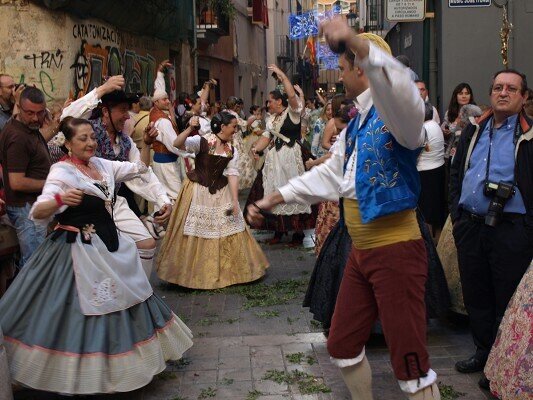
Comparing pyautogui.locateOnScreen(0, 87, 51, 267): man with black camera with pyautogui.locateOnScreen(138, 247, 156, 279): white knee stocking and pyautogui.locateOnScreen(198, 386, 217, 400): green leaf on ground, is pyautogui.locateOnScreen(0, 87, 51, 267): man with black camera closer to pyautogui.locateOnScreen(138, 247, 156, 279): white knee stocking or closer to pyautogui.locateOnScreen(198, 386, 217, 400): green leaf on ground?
pyautogui.locateOnScreen(138, 247, 156, 279): white knee stocking

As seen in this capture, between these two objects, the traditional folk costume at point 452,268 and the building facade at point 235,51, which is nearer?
the traditional folk costume at point 452,268

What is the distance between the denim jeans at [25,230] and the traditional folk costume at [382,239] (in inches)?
107

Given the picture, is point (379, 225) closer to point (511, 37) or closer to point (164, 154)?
point (164, 154)

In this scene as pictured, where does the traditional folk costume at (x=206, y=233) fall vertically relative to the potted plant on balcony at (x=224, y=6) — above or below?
below

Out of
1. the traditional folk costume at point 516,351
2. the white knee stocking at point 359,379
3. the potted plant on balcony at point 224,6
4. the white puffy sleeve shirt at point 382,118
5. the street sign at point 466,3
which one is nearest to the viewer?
the white puffy sleeve shirt at point 382,118

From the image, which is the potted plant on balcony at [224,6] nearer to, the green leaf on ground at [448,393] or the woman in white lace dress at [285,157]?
the woman in white lace dress at [285,157]

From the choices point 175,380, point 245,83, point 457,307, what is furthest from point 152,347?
point 245,83

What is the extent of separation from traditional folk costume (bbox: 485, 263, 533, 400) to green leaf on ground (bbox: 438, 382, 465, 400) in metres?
0.31

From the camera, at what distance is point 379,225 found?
3.63 metres

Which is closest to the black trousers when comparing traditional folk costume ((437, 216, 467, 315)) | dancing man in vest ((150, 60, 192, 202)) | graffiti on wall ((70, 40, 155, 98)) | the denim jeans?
traditional folk costume ((437, 216, 467, 315))

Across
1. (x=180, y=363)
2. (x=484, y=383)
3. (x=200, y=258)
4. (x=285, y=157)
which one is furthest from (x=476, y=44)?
(x=180, y=363)

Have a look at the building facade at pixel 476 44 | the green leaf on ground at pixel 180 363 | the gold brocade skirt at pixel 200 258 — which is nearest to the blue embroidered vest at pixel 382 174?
the green leaf on ground at pixel 180 363

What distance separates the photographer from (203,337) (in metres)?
6.06

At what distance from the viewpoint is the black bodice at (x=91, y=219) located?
4727 millimetres
